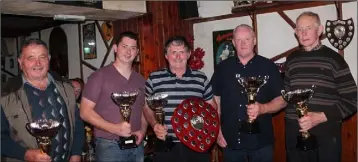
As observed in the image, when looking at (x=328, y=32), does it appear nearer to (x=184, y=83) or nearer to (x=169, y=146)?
(x=184, y=83)

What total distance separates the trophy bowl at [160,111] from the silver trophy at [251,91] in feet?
2.04

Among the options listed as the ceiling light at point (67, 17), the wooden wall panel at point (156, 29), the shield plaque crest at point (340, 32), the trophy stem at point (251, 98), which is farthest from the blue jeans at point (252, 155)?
the ceiling light at point (67, 17)

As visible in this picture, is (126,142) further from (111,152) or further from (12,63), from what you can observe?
(12,63)

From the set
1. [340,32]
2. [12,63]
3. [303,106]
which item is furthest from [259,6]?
[12,63]

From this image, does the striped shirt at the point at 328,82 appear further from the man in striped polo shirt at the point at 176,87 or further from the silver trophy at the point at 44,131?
the silver trophy at the point at 44,131

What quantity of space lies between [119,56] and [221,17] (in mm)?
2974

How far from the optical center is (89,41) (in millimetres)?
7422

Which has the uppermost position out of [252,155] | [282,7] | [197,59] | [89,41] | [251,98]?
[282,7]

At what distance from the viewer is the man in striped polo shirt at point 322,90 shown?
10.00 ft

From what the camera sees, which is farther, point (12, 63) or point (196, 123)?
point (12, 63)

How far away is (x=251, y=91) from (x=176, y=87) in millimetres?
610

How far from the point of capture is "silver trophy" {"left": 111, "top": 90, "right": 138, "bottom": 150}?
3.02 meters

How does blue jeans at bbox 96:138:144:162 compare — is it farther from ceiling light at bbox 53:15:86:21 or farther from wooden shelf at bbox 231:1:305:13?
ceiling light at bbox 53:15:86:21

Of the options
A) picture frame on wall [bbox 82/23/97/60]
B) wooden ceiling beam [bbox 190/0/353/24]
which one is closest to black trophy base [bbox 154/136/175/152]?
wooden ceiling beam [bbox 190/0/353/24]
